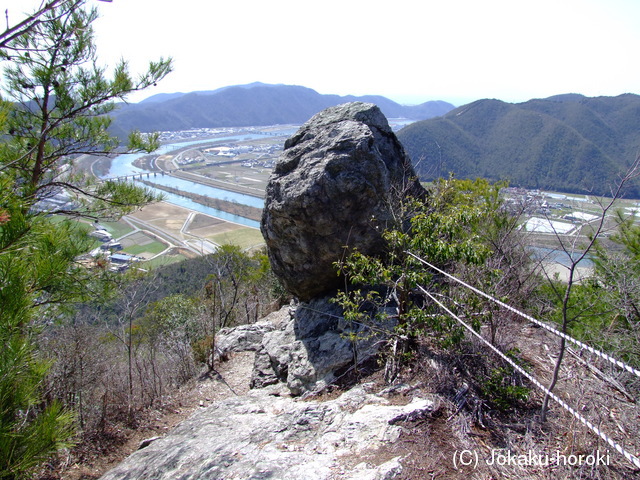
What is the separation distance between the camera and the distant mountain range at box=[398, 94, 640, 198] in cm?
2619

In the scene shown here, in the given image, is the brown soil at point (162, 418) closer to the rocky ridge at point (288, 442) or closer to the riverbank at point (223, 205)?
the rocky ridge at point (288, 442)

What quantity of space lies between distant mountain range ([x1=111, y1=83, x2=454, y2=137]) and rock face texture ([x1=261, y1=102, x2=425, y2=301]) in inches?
3947

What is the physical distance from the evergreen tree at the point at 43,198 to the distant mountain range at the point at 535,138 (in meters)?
20.7

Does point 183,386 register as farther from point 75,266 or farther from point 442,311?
point 442,311

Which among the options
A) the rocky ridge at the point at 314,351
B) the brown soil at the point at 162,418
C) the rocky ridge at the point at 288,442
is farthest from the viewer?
the brown soil at the point at 162,418

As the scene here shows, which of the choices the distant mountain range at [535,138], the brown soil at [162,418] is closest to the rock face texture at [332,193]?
the brown soil at [162,418]

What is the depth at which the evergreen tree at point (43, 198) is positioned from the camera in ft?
7.20


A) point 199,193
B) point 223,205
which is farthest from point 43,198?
point 199,193

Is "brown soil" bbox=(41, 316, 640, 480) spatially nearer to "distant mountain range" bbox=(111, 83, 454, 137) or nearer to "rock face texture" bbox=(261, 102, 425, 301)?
"rock face texture" bbox=(261, 102, 425, 301)

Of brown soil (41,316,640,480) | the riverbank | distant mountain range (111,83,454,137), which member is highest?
distant mountain range (111,83,454,137)

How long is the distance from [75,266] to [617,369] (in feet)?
21.5

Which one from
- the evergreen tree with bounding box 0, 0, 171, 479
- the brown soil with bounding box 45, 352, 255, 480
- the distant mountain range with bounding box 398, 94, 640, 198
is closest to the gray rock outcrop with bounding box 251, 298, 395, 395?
the brown soil with bounding box 45, 352, 255, 480

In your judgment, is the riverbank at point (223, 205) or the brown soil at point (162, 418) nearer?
the brown soil at point (162, 418)

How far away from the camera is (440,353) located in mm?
4156
